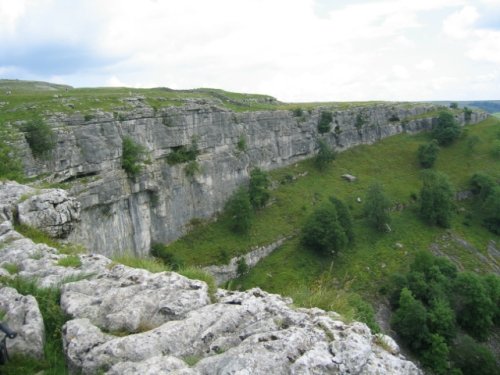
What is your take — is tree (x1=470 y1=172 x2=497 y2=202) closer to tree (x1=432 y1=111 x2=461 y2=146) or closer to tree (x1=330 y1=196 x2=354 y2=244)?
tree (x1=432 y1=111 x2=461 y2=146)

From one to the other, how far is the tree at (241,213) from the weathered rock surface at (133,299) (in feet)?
161

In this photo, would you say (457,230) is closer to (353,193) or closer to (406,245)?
(406,245)

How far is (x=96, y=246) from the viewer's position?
4328 centimetres

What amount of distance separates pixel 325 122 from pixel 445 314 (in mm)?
52253

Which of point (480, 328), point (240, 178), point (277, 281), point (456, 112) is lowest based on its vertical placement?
point (480, 328)

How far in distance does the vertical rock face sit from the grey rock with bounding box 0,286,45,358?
1545 centimetres

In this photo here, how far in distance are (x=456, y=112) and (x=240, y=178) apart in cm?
7644

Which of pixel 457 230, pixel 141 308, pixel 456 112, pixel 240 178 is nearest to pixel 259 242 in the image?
pixel 240 178

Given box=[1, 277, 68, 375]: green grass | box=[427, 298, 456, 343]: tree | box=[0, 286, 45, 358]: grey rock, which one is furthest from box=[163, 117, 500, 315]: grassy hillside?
box=[0, 286, 45, 358]: grey rock

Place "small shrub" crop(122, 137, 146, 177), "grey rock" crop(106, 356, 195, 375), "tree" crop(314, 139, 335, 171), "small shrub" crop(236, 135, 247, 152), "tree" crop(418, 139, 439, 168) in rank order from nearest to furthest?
"grey rock" crop(106, 356, 195, 375) → "small shrub" crop(122, 137, 146, 177) → "small shrub" crop(236, 135, 247, 152) → "tree" crop(314, 139, 335, 171) → "tree" crop(418, 139, 439, 168)

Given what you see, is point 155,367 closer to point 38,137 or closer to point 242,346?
point 242,346

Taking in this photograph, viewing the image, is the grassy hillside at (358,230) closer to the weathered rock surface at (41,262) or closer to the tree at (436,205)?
the tree at (436,205)

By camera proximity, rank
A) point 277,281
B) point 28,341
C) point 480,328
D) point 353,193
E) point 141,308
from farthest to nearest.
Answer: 1. point 353,193
2. point 277,281
3. point 480,328
4. point 141,308
5. point 28,341

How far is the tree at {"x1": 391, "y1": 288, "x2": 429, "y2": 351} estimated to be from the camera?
143ft
